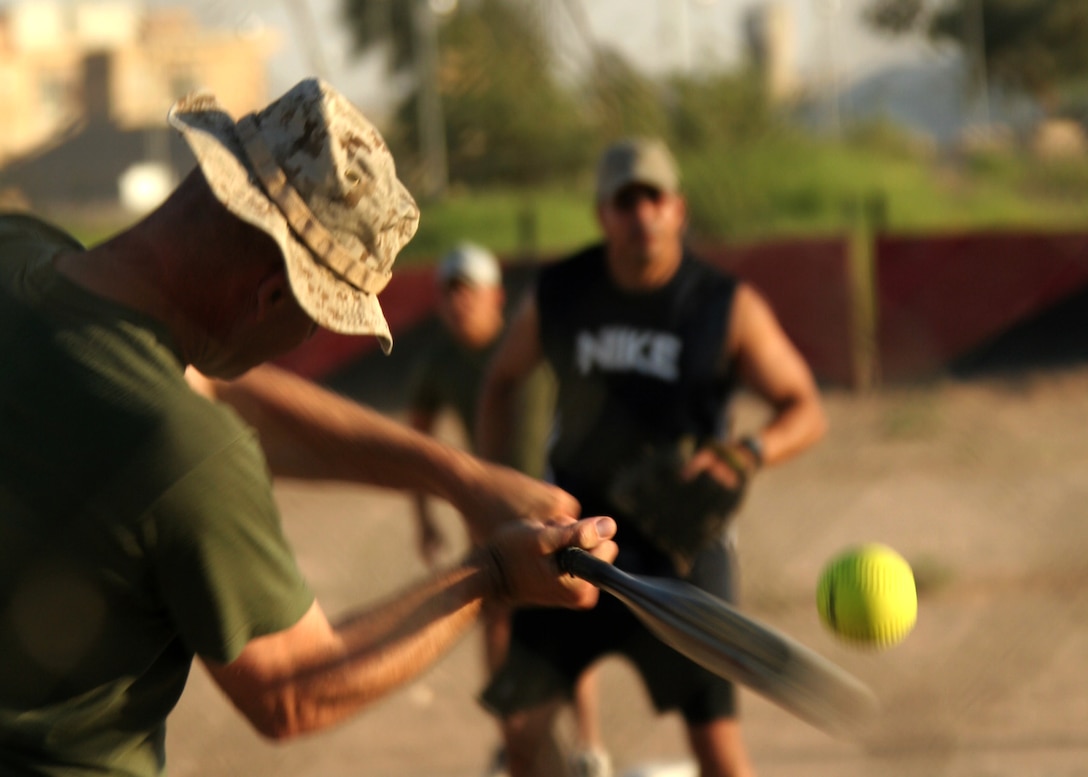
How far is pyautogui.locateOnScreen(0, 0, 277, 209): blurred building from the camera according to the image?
15.5 feet

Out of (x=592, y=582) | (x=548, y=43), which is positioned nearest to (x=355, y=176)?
(x=592, y=582)

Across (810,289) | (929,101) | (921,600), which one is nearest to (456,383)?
(921,600)

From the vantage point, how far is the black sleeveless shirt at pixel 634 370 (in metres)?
3.62

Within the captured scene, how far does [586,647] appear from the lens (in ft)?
11.6

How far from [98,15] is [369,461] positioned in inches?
134

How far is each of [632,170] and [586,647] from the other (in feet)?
4.23

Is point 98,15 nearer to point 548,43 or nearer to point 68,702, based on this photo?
point 548,43

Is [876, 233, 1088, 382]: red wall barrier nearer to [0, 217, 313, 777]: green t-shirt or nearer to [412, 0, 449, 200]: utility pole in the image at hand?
[412, 0, 449, 200]: utility pole

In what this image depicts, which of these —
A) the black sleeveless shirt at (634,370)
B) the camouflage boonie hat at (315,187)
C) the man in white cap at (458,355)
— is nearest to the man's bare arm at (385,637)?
the camouflage boonie hat at (315,187)

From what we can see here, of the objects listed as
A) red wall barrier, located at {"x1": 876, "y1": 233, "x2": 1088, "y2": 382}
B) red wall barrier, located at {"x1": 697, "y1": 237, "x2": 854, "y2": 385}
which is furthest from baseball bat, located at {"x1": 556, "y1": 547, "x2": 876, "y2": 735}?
red wall barrier, located at {"x1": 876, "y1": 233, "x2": 1088, "y2": 382}

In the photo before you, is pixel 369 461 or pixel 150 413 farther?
pixel 369 461

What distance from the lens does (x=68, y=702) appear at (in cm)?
173

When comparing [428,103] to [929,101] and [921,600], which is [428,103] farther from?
[921,600]

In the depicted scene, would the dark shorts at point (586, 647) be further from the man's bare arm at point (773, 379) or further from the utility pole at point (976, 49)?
the utility pole at point (976, 49)
